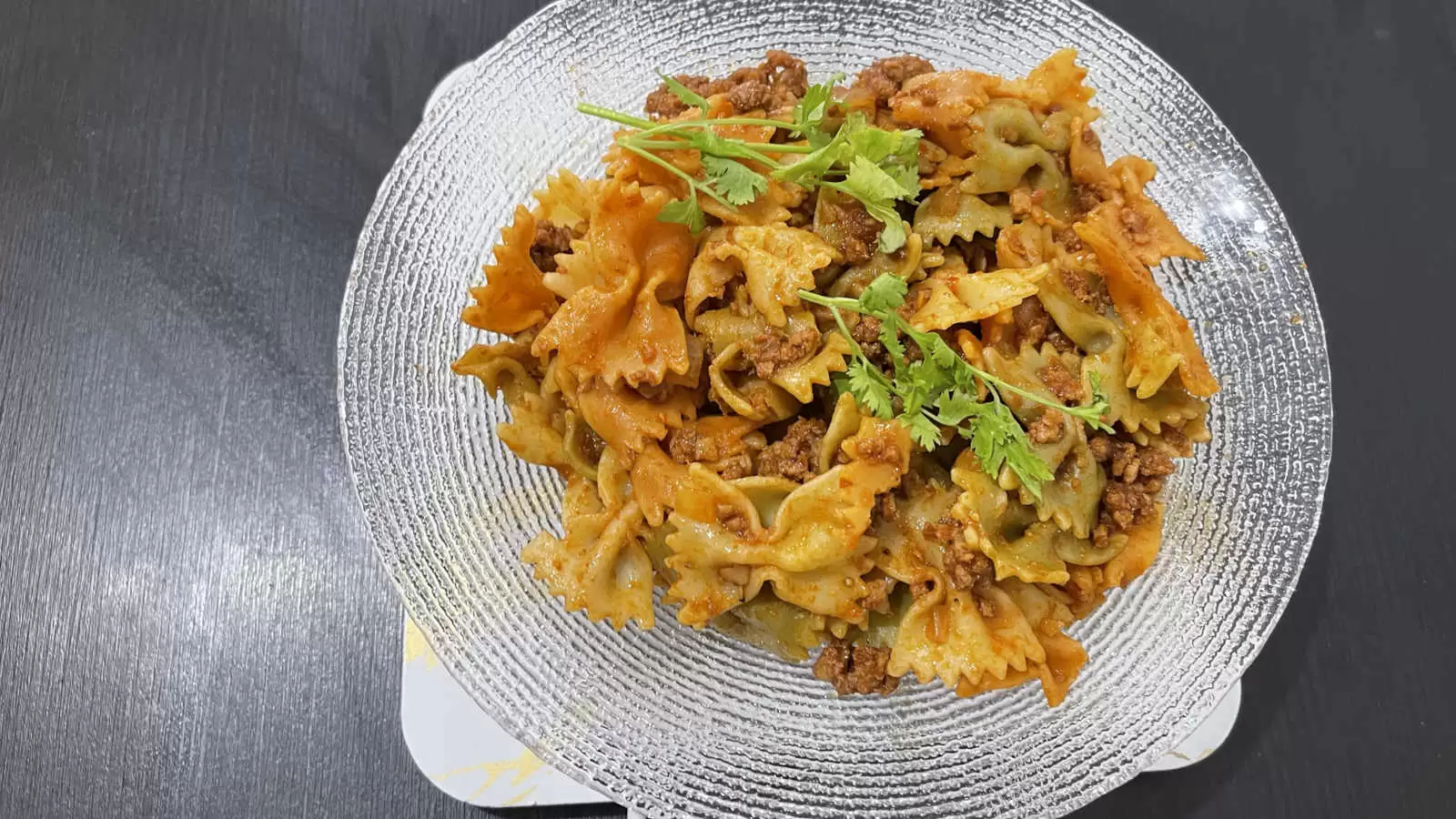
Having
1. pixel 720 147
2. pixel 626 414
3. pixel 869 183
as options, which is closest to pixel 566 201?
pixel 720 147

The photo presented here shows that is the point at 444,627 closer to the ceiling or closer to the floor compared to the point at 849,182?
closer to the floor

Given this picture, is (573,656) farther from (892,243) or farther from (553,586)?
(892,243)

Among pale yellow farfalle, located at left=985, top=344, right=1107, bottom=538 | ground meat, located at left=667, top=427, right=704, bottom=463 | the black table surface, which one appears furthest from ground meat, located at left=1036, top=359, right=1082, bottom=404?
the black table surface

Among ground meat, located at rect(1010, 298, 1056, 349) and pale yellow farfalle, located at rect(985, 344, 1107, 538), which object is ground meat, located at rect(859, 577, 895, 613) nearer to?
pale yellow farfalle, located at rect(985, 344, 1107, 538)

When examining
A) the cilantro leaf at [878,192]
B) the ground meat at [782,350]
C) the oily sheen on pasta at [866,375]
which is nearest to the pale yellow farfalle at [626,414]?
the oily sheen on pasta at [866,375]

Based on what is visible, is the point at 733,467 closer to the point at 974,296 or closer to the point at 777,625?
the point at 777,625

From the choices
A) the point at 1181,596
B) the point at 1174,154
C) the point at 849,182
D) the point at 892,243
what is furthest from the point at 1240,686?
the point at 849,182
